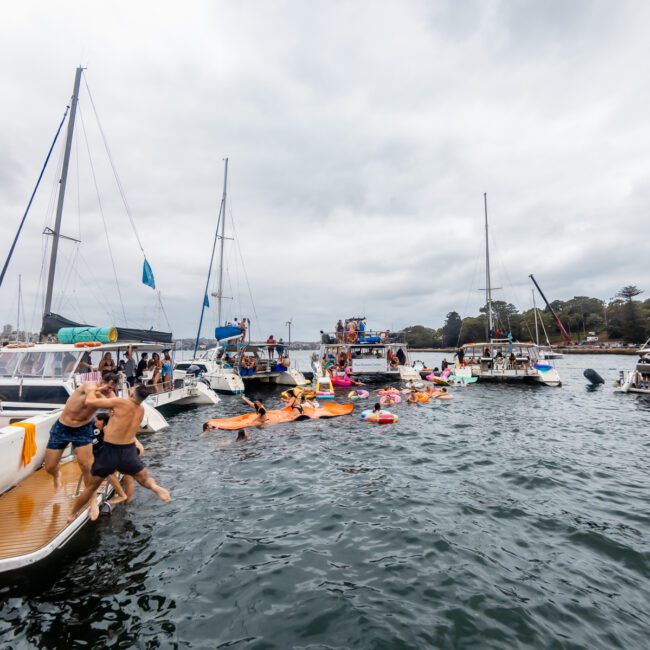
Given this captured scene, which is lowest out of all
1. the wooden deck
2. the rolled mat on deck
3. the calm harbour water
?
the calm harbour water

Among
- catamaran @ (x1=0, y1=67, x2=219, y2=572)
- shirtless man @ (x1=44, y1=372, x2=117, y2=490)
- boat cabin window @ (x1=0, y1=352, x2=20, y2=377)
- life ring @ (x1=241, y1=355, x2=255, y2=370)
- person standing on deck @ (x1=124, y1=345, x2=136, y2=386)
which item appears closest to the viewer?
catamaran @ (x1=0, y1=67, x2=219, y2=572)

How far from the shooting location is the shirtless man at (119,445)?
223 inches

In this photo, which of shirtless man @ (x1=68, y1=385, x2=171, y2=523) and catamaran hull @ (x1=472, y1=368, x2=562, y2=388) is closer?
shirtless man @ (x1=68, y1=385, x2=171, y2=523)

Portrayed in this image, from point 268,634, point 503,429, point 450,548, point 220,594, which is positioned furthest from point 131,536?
point 503,429

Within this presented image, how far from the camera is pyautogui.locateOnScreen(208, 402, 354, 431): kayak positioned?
14.0 meters

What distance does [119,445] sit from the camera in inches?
230

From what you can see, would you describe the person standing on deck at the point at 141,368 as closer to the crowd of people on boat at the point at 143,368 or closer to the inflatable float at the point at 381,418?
the crowd of people on boat at the point at 143,368

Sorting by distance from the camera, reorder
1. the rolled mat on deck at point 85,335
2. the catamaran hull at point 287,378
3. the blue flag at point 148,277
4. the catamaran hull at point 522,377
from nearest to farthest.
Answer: the rolled mat on deck at point 85,335 < the blue flag at point 148,277 < the catamaran hull at point 522,377 < the catamaran hull at point 287,378

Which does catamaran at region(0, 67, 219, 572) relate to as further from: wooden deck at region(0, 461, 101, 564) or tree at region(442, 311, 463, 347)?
tree at region(442, 311, 463, 347)

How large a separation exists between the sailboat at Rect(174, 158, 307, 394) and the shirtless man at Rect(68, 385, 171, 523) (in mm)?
17771

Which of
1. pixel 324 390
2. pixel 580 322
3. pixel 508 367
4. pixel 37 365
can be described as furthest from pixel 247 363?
pixel 580 322

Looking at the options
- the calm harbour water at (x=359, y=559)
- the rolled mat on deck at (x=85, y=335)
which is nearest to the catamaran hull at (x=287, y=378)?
the rolled mat on deck at (x=85, y=335)

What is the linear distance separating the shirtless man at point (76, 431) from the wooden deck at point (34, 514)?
1.62 feet

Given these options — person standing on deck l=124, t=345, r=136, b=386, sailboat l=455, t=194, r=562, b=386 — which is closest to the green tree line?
sailboat l=455, t=194, r=562, b=386
